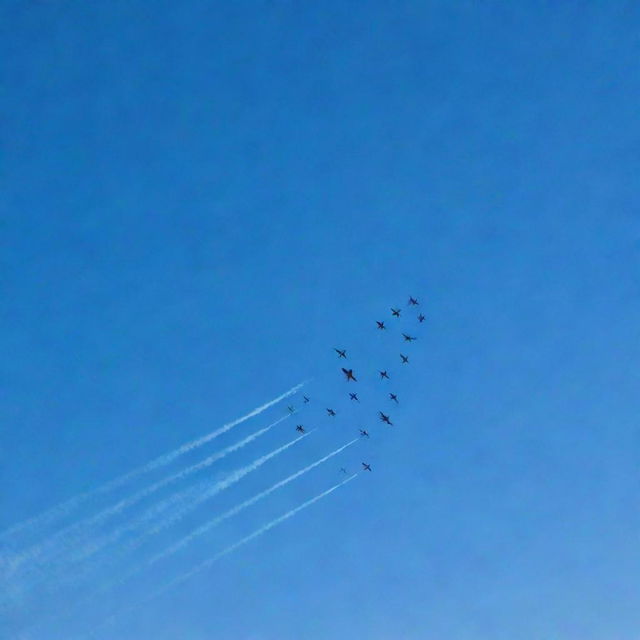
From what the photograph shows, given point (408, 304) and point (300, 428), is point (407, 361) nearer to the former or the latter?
point (408, 304)

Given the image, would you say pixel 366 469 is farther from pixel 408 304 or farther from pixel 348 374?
pixel 408 304

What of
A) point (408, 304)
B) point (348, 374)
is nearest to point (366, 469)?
point (348, 374)

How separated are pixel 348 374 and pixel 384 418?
904 cm

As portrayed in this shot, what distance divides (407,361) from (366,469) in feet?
58.4

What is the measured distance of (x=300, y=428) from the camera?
335 feet

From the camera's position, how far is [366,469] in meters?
103

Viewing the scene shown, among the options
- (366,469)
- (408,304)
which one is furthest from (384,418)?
(408,304)

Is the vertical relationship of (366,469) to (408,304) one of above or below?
below

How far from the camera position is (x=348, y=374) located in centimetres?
10388

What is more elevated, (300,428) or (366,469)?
(300,428)

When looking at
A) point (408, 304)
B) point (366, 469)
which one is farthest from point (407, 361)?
point (366, 469)

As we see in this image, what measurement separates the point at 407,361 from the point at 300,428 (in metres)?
19.7

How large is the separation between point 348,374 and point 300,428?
1103cm

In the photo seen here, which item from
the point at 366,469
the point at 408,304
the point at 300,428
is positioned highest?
the point at 408,304
